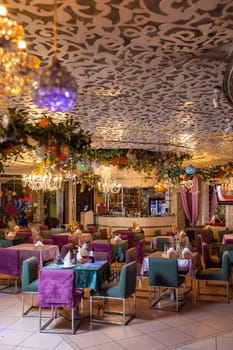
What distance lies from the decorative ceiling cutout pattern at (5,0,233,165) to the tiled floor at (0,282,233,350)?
10.5ft

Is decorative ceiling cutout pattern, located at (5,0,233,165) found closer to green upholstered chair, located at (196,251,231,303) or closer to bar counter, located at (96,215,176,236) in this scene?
green upholstered chair, located at (196,251,231,303)

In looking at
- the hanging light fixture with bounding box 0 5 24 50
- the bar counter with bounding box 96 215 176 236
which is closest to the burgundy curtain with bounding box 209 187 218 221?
the bar counter with bounding box 96 215 176 236

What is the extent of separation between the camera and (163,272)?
6379mm

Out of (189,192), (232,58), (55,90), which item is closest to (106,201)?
(189,192)

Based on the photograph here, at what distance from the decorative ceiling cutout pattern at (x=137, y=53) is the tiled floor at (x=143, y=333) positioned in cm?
321

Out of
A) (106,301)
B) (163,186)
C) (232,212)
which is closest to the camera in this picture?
(106,301)

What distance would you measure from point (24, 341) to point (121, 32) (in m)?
3.99

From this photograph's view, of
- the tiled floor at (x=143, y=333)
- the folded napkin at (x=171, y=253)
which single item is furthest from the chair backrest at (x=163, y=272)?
the folded napkin at (x=171, y=253)

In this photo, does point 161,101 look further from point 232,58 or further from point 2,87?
point 2,87

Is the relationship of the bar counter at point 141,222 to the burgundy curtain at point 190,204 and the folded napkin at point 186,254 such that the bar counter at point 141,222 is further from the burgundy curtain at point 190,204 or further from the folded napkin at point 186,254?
the folded napkin at point 186,254

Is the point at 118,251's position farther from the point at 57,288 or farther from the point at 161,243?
the point at 57,288

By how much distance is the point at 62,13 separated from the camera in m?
2.97

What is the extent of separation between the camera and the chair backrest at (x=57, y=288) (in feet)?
17.4

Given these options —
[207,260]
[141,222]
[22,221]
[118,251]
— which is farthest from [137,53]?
[22,221]
